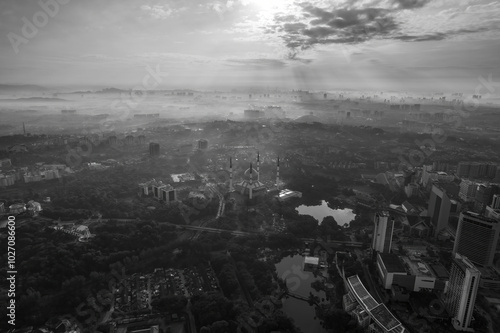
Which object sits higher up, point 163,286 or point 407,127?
point 407,127

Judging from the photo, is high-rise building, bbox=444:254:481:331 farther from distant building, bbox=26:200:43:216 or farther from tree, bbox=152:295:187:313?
distant building, bbox=26:200:43:216

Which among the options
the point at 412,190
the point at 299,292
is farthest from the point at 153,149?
the point at 299,292

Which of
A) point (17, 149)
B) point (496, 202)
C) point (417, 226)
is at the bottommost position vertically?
point (417, 226)

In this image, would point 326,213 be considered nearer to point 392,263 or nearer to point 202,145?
point 392,263

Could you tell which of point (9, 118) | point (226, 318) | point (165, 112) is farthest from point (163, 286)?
point (165, 112)

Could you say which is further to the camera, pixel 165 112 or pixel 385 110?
pixel 385 110

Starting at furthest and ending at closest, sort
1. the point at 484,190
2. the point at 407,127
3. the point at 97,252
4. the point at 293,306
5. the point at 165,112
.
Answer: the point at 165,112, the point at 407,127, the point at 484,190, the point at 97,252, the point at 293,306

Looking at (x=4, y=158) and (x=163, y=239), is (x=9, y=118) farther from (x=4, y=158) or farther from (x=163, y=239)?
(x=163, y=239)
